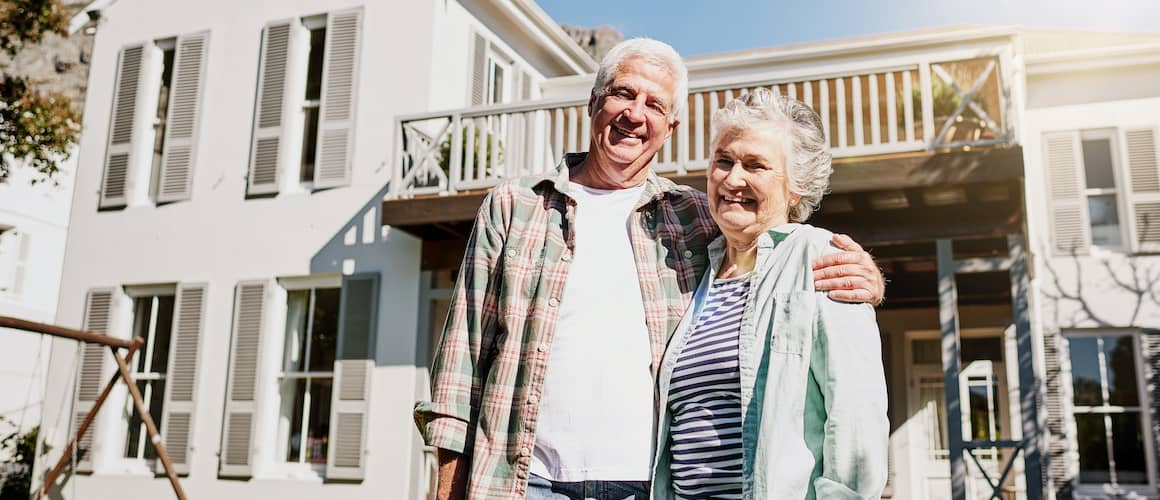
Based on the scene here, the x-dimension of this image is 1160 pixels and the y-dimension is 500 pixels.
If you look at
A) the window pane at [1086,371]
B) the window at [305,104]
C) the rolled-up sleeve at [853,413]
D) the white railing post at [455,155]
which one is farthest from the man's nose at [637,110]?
the window pane at [1086,371]

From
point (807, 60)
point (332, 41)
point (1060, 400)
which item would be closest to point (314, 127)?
point (332, 41)

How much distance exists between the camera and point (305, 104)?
970 centimetres

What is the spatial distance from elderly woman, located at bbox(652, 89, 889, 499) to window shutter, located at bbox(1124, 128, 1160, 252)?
9208mm

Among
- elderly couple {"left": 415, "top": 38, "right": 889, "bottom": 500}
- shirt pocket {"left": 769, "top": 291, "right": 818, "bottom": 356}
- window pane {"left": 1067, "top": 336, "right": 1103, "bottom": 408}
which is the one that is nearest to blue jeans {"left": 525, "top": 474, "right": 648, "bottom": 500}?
elderly couple {"left": 415, "top": 38, "right": 889, "bottom": 500}

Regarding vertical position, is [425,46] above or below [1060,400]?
above

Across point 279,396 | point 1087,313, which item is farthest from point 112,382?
point 1087,313

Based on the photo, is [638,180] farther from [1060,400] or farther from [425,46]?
[1060,400]

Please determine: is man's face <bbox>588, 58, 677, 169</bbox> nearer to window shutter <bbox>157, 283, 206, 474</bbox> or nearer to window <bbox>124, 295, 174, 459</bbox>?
window shutter <bbox>157, 283, 206, 474</bbox>

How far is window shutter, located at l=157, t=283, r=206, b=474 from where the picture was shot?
922 cm

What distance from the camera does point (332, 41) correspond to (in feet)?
31.2

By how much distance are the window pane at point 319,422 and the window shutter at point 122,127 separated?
10.7 ft

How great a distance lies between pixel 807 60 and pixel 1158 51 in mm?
3421

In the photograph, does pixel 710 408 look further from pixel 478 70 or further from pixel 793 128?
pixel 478 70

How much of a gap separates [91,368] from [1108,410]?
10.4 metres
